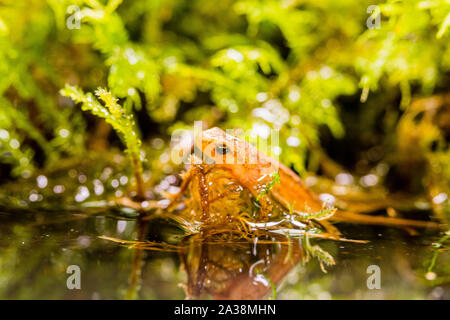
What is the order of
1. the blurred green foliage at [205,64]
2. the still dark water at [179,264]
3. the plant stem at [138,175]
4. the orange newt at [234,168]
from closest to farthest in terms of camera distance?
1. the still dark water at [179,264]
2. the orange newt at [234,168]
3. the plant stem at [138,175]
4. the blurred green foliage at [205,64]

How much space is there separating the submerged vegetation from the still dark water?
0.10 feet

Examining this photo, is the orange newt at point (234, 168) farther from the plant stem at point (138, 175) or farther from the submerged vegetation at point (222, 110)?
the plant stem at point (138, 175)

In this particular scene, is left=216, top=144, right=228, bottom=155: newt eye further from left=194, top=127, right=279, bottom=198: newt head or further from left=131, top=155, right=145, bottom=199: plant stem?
left=131, top=155, right=145, bottom=199: plant stem

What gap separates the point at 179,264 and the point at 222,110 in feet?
3.62

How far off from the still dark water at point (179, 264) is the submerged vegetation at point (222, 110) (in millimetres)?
32

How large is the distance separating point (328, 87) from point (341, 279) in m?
1.15

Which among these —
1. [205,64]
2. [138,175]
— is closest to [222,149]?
[138,175]

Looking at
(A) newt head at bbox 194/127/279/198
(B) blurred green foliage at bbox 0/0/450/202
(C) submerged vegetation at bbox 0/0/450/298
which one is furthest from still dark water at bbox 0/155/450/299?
(B) blurred green foliage at bbox 0/0/450/202

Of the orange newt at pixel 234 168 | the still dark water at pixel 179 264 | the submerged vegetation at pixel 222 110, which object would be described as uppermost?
the submerged vegetation at pixel 222 110

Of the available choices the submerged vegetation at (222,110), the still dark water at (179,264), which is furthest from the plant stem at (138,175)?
the still dark water at (179,264)

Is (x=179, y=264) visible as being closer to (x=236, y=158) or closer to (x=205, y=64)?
(x=236, y=158)

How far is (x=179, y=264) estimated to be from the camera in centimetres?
69

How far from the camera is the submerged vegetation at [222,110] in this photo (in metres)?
0.94

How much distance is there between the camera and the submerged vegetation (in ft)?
3.09
